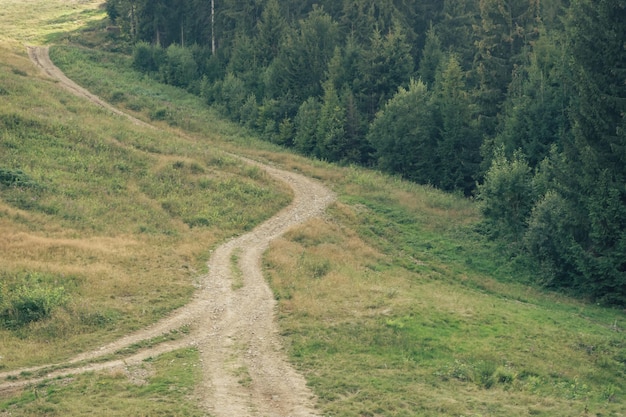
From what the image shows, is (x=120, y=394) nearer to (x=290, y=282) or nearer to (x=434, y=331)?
(x=434, y=331)

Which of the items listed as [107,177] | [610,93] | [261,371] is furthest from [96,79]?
[261,371]

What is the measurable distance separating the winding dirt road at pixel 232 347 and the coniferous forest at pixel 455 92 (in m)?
18.5

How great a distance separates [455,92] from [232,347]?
43792 millimetres

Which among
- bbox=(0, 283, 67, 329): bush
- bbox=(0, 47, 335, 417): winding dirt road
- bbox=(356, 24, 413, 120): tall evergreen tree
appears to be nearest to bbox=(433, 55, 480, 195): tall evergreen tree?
bbox=(356, 24, 413, 120): tall evergreen tree

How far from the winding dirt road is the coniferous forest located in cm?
1853

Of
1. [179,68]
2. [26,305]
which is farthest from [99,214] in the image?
[179,68]

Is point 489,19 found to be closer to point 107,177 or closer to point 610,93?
point 610,93

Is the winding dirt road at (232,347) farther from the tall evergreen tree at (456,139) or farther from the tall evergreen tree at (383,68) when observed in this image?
the tall evergreen tree at (383,68)

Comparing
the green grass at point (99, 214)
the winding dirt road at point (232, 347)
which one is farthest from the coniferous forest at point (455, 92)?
the winding dirt road at point (232, 347)

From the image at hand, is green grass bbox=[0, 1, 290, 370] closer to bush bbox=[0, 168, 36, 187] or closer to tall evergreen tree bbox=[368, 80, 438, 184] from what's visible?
bush bbox=[0, 168, 36, 187]

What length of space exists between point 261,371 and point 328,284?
416 inches

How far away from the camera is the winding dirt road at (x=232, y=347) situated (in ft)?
65.5

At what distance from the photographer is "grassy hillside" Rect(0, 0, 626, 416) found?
21.2 metres

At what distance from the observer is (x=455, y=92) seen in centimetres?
6206
